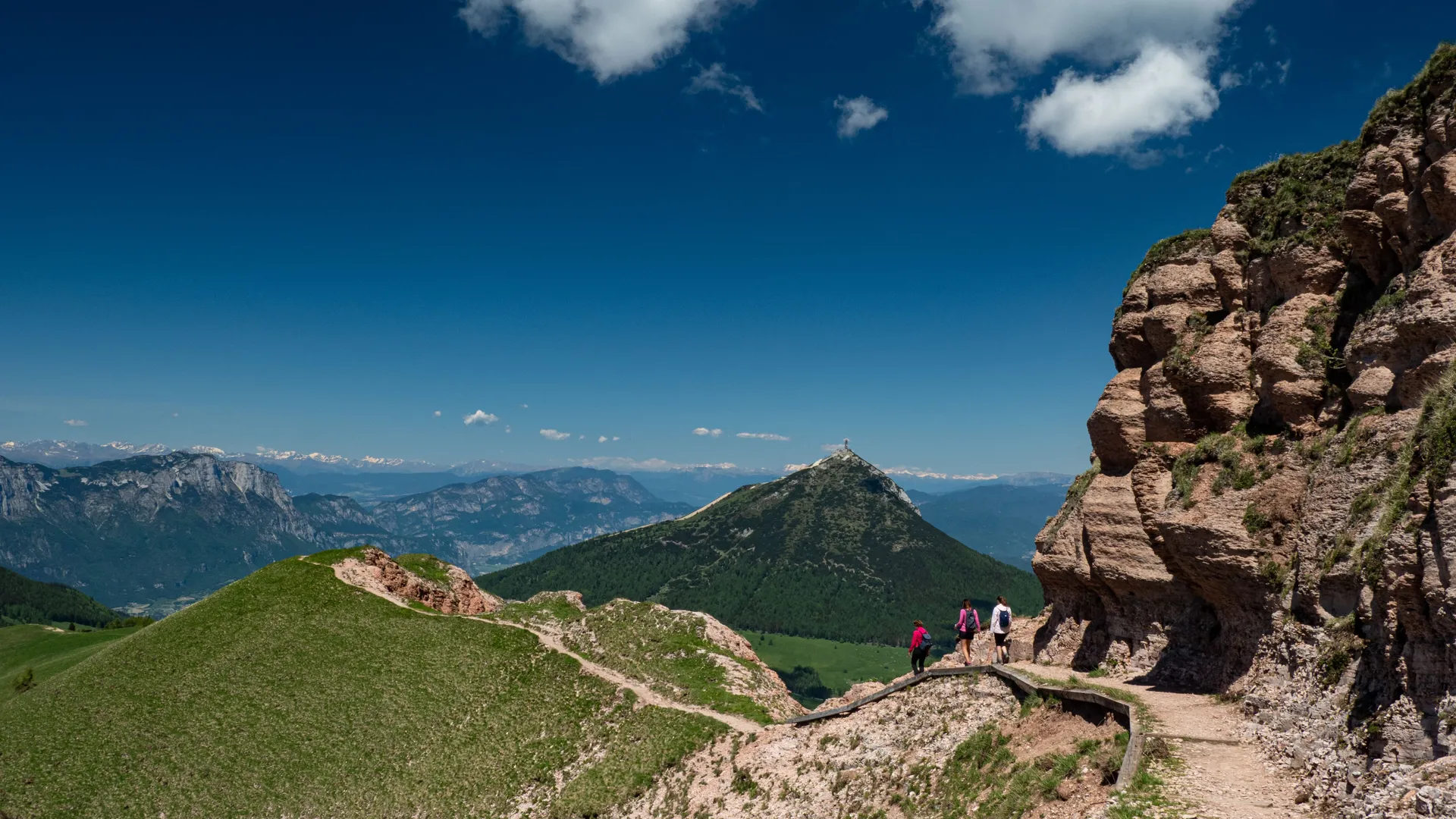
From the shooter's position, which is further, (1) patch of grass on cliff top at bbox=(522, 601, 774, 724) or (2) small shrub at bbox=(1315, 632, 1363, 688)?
(1) patch of grass on cliff top at bbox=(522, 601, 774, 724)

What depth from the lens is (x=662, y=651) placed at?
48.9 m

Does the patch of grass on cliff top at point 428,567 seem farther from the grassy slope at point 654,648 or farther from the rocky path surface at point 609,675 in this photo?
the grassy slope at point 654,648

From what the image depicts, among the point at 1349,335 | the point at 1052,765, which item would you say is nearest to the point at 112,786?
the point at 1052,765

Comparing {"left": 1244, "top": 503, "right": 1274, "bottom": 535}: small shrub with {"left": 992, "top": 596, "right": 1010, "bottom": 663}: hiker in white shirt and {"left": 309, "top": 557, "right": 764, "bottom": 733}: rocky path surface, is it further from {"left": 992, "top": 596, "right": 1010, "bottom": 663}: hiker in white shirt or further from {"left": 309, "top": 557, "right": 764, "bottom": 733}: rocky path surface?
{"left": 309, "top": 557, "right": 764, "bottom": 733}: rocky path surface

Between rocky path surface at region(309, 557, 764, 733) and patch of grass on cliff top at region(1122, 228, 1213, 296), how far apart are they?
29751mm

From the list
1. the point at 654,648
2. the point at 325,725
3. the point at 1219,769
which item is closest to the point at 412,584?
the point at 325,725

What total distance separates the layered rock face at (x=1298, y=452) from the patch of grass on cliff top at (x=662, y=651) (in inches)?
735

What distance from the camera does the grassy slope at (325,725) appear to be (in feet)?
131

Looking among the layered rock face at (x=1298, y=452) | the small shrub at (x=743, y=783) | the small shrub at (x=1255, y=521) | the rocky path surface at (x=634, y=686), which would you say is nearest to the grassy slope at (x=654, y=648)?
the rocky path surface at (x=634, y=686)

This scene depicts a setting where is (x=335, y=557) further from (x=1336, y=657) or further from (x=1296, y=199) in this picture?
(x=1296, y=199)

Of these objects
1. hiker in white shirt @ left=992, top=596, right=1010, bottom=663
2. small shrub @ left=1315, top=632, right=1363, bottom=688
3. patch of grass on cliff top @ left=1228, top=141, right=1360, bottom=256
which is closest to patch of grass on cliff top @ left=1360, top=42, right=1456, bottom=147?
patch of grass on cliff top @ left=1228, top=141, right=1360, bottom=256

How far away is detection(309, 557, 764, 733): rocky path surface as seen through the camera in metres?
38.8

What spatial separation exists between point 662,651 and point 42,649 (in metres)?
87.6

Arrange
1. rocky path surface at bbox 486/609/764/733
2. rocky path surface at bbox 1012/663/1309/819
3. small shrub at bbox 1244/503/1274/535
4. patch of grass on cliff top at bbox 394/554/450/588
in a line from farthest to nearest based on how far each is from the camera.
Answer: patch of grass on cliff top at bbox 394/554/450/588 < rocky path surface at bbox 486/609/764/733 < small shrub at bbox 1244/503/1274/535 < rocky path surface at bbox 1012/663/1309/819
